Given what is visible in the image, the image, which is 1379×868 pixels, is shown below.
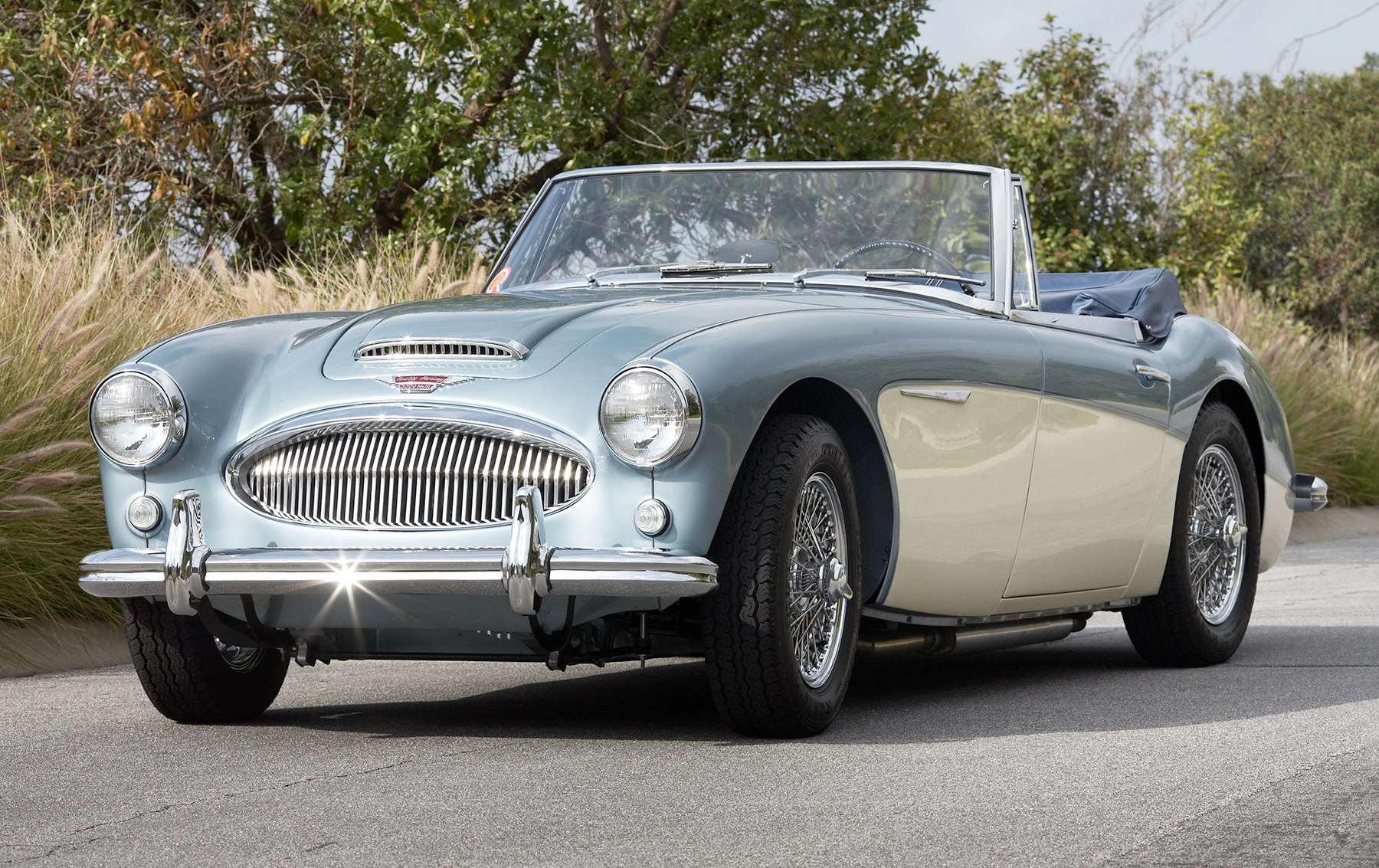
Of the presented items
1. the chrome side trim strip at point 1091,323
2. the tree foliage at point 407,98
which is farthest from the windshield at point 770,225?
the tree foliage at point 407,98

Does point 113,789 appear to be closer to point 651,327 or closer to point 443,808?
point 443,808

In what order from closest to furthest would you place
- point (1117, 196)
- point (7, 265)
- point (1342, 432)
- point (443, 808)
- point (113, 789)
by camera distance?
point (443, 808), point (113, 789), point (7, 265), point (1342, 432), point (1117, 196)

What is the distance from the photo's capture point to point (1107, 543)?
5.59 m

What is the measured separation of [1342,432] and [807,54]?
5.85 metres

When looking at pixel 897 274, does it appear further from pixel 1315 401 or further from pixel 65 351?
pixel 1315 401

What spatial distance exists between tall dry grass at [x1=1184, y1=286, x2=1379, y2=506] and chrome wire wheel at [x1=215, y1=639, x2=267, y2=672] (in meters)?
11.8

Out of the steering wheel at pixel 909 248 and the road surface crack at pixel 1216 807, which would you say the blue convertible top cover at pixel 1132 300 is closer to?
the steering wheel at pixel 909 248

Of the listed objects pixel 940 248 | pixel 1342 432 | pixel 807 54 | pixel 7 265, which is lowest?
pixel 1342 432

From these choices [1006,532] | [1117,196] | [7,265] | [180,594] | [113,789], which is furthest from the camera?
[1117,196]

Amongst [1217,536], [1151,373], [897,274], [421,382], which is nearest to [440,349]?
[421,382]

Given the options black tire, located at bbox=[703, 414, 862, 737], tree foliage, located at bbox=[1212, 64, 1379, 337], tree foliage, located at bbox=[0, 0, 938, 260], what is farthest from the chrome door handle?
tree foliage, located at bbox=[1212, 64, 1379, 337]

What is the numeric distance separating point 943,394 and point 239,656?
1926 millimetres

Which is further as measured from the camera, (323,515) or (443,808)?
(323,515)

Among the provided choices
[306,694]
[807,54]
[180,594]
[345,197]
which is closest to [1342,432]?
[807,54]
